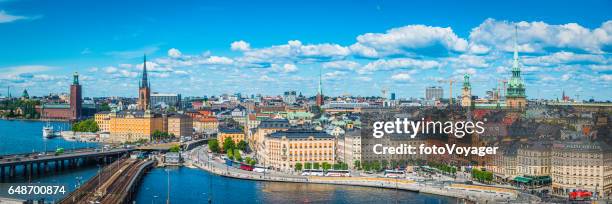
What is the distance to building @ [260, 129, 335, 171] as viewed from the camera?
67125 millimetres

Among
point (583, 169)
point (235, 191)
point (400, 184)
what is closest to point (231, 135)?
point (235, 191)

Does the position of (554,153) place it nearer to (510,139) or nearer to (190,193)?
(510,139)

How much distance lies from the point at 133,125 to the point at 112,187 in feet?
214

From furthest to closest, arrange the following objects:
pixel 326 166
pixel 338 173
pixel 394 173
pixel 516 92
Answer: pixel 516 92 < pixel 326 166 < pixel 338 173 < pixel 394 173

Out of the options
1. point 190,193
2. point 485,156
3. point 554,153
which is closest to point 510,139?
point 485,156

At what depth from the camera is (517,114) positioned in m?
98.6

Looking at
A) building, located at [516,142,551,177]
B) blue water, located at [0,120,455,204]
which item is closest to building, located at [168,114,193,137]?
blue water, located at [0,120,455,204]

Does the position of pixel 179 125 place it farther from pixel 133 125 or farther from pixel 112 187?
pixel 112 187

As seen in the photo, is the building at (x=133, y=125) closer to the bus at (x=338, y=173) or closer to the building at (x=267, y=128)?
the building at (x=267, y=128)

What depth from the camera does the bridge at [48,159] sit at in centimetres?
6762

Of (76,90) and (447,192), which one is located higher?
(76,90)

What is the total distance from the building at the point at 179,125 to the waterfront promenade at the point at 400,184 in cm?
4617

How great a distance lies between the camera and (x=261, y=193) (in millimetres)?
53125

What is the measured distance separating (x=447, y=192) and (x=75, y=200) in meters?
26.0
